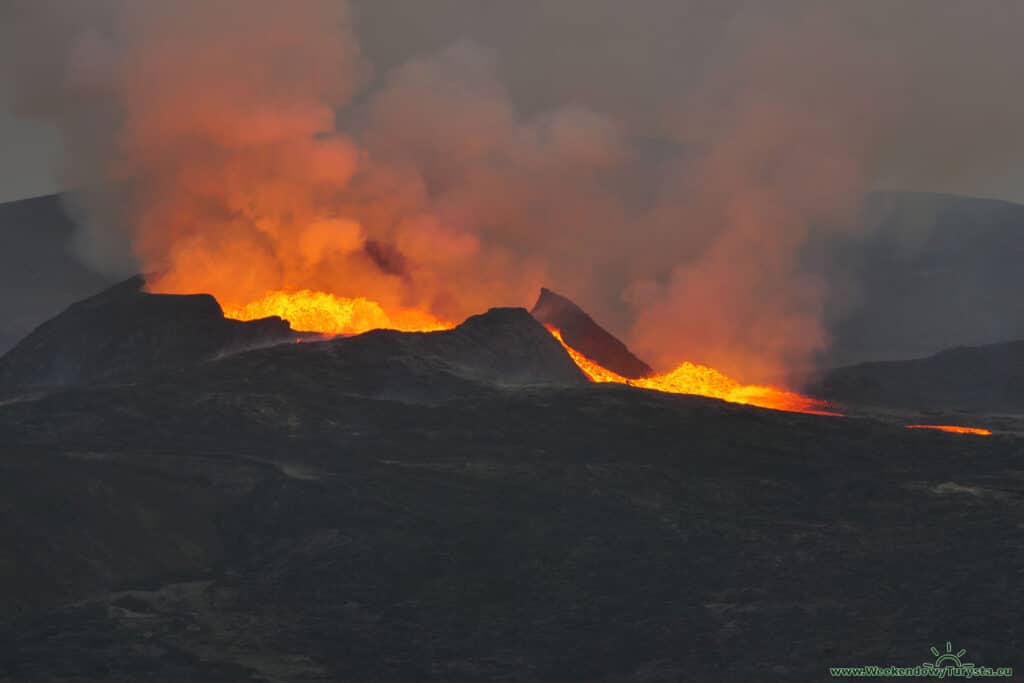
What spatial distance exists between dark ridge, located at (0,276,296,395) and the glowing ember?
3906 millimetres

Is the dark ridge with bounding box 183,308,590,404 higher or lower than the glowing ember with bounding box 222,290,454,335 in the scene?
lower

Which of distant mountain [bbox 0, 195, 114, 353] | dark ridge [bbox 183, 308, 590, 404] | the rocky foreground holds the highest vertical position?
distant mountain [bbox 0, 195, 114, 353]

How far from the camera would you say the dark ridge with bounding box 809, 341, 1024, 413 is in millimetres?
120750

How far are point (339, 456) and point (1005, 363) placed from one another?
7701 cm

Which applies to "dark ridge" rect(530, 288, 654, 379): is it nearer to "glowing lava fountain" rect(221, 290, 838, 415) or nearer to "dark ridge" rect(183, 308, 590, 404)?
"glowing lava fountain" rect(221, 290, 838, 415)

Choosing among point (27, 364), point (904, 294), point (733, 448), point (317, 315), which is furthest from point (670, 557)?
point (904, 294)

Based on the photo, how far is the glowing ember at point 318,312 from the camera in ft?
345

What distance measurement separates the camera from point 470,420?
3381 inches

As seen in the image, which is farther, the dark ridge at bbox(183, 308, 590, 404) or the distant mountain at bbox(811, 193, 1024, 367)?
the distant mountain at bbox(811, 193, 1024, 367)

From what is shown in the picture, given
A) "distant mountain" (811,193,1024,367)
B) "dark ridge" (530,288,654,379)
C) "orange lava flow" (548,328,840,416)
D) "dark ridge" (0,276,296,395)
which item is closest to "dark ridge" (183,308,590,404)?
"dark ridge" (0,276,296,395)

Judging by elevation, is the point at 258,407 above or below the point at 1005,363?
below

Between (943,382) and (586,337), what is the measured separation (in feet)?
125

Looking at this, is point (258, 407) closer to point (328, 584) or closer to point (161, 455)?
point (161, 455)

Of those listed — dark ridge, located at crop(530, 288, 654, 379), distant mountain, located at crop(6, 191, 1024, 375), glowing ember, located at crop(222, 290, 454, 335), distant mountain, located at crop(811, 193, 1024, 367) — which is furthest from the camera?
distant mountain, located at crop(811, 193, 1024, 367)
